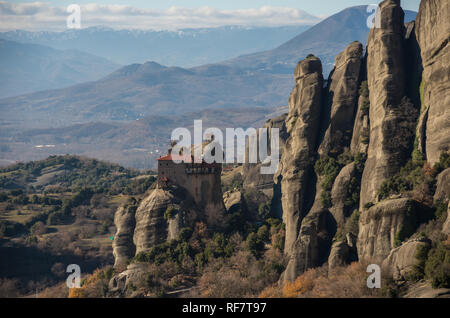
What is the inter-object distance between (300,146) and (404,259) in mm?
19695

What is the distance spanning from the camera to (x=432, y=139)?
60.0m

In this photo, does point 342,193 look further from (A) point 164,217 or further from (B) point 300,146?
(A) point 164,217

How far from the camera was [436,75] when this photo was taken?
2381 inches

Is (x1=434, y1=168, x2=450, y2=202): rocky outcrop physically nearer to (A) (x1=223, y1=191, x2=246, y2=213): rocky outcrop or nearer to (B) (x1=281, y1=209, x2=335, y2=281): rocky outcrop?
(B) (x1=281, y1=209, x2=335, y2=281): rocky outcrop

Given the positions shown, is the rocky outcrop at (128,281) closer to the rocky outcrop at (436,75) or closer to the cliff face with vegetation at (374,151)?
the cliff face with vegetation at (374,151)

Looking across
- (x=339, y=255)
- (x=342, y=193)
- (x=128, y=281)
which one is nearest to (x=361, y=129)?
(x=342, y=193)

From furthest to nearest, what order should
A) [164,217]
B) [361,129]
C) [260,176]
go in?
1. [260,176]
2. [164,217]
3. [361,129]

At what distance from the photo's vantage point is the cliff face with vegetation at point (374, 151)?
56.9 metres

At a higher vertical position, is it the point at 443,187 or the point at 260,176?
the point at 443,187

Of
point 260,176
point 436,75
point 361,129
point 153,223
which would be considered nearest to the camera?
point 436,75

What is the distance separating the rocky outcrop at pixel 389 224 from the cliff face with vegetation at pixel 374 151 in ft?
0.25

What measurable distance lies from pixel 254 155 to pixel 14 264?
34.1 metres

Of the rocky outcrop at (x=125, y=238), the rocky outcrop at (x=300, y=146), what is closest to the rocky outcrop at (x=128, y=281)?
the rocky outcrop at (x=125, y=238)
